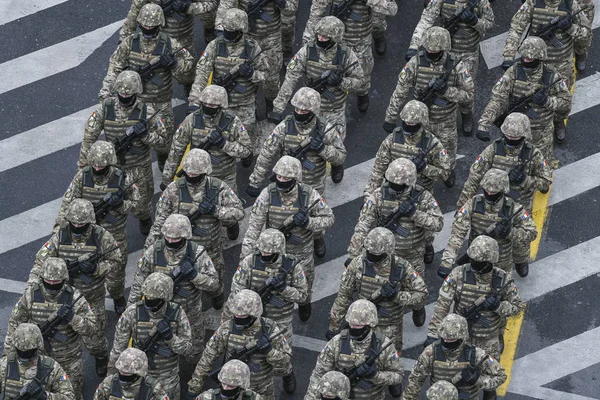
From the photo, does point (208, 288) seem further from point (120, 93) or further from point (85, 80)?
point (85, 80)

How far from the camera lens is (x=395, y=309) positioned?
109 ft

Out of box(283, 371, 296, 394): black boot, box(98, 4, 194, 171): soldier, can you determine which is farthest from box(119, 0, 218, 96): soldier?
box(283, 371, 296, 394): black boot

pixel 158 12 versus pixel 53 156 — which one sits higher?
pixel 158 12

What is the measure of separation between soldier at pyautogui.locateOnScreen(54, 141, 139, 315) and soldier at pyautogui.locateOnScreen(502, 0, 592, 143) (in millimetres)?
7758

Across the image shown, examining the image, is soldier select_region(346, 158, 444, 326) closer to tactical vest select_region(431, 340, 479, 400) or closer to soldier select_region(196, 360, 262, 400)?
tactical vest select_region(431, 340, 479, 400)

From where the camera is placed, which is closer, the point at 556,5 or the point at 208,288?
the point at 208,288

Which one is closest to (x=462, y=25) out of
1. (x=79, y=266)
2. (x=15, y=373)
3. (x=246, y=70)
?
(x=246, y=70)

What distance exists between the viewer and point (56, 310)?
108 feet

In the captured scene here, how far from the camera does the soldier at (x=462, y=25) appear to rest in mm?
37000

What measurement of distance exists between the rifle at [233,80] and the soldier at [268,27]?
0.73 metres

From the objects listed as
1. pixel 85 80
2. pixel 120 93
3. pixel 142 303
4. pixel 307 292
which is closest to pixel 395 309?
pixel 307 292

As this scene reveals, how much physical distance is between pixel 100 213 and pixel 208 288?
263 centimetres

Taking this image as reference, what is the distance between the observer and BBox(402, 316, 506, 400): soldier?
104 ft

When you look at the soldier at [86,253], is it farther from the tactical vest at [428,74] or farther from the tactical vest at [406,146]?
the tactical vest at [428,74]
